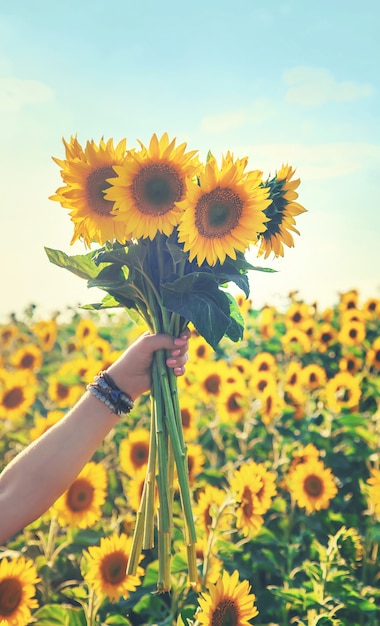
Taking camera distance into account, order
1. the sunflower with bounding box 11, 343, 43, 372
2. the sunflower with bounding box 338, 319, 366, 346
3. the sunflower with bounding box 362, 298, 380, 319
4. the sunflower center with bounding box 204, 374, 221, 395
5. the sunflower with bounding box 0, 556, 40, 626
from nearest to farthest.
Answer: the sunflower with bounding box 0, 556, 40, 626 < the sunflower center with bounding box 204, 374, 221, 395 < the sunflower with bounding box 11, 343, 43, 372 < the sunflower with bounding box 338, 319, 366, 346 < the sunflower with bounding box 362, 298, 380, 319

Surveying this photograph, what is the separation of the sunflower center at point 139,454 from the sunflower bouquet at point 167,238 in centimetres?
122

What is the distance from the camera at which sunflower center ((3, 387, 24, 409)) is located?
4.00 m

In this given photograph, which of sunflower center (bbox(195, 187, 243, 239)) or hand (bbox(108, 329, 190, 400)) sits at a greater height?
sunflower center (bbox(195, 187, 243, 239))

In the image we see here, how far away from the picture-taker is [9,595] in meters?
2.05

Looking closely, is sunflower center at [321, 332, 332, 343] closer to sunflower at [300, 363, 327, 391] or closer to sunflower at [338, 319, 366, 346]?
sunflower at [338, 319, 366, 346]

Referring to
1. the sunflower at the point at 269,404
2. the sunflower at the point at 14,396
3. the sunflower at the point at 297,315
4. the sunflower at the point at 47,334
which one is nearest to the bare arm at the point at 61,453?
the sunflower at the point at 269,404

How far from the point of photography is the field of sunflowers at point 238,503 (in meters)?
2.04

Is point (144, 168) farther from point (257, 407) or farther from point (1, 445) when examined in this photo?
point (1, 445)

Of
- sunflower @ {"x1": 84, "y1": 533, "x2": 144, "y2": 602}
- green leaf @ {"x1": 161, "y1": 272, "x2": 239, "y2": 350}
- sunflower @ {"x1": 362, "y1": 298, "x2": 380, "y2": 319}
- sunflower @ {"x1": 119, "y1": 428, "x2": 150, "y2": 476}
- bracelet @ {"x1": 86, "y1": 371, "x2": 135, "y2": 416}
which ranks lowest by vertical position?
sunflower @ {"x1": 84, "y1": 533, "x2": 144, "y2": 602}

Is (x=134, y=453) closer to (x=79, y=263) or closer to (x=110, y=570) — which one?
(x=110, y=570)

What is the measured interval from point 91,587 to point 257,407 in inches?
69.4

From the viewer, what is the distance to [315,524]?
2.97 meters

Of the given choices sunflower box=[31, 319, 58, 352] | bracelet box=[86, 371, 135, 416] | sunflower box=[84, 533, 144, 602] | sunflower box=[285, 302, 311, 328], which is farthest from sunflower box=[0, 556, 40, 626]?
sunflower box=[31, 319, 58, 352]

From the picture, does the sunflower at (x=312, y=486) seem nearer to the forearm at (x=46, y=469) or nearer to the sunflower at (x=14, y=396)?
the forearm at (x=46, y=469)
